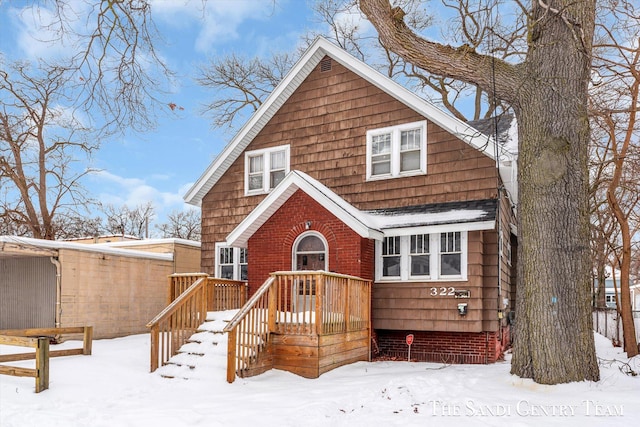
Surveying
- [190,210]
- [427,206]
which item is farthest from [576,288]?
[190,210]

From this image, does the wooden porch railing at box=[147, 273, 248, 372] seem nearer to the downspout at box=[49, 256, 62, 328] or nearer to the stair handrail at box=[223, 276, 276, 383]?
the stair handrail at box=[223, 276, 276, 383]

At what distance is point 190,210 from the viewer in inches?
1737

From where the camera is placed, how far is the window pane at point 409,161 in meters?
12.1

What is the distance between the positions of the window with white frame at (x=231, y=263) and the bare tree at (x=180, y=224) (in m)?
28.4

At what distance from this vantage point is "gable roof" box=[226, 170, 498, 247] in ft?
34.6

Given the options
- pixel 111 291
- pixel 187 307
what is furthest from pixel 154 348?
pixel 111 291

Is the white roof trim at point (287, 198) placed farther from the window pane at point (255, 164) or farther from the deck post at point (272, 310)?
the window pane at point (255, 164)

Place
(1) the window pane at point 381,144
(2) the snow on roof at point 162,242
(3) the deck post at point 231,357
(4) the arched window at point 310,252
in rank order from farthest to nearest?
(2) the snow on roof at point 162,242
(1) the window pane at point 381,144
(4) the arched window at point 310,252
(3) the deck post at point 231,357

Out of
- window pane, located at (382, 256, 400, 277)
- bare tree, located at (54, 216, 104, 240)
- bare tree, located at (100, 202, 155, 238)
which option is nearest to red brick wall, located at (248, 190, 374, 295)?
window pane, located at (382, 256, 400, 277)

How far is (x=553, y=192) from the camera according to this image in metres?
7.81

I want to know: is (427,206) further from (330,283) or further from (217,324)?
(217,324)

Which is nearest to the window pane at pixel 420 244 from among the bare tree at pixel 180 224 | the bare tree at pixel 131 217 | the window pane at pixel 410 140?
the window pane at pixel 410 140

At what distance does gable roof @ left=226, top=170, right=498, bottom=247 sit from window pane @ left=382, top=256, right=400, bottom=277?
0.83 m

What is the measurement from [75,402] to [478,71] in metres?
7.77
